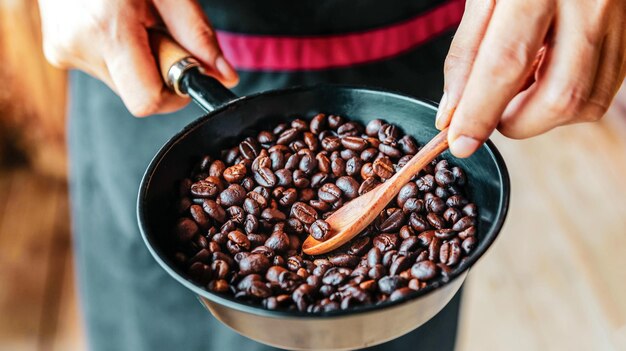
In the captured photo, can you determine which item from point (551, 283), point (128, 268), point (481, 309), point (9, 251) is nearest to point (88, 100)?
point (128, 268)

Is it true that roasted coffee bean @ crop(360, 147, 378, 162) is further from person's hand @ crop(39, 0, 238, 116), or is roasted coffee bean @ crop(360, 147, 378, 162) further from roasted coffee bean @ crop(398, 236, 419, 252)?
person's hand @ crop(39, 0, 238, 116)

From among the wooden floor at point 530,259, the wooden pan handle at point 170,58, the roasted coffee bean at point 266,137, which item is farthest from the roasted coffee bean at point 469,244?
the wooden floor at point 530,259

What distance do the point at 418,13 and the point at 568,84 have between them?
467mm

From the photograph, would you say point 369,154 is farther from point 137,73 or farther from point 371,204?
point 137,73

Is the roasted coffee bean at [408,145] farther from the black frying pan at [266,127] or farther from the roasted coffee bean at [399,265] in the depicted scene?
the roasted coffee bean at [399,265]

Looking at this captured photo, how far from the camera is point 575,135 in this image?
2.44 metres

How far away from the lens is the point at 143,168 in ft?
4.34

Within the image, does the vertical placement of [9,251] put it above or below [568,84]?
below

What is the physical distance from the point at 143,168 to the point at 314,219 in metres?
0.58

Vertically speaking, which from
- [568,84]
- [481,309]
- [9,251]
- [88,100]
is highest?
[568,84]

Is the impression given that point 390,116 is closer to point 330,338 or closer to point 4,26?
point 330,338

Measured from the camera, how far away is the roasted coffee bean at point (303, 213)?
2.81ft

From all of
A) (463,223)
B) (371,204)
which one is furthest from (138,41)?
(463,223)

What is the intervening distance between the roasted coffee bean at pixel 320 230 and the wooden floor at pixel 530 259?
118cm
